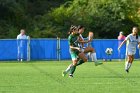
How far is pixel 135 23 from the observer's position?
47.1m

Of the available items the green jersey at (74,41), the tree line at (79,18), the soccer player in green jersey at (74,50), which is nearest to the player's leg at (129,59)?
the soccer player in green jersey at (74,50)

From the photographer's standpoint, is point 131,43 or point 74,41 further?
point 131,43

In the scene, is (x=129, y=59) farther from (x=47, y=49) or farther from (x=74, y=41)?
(x=47, y=49)

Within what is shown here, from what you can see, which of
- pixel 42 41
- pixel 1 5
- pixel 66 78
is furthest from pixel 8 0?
pixel 66 78

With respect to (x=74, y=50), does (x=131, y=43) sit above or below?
above

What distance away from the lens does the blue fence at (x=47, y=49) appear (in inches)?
1300

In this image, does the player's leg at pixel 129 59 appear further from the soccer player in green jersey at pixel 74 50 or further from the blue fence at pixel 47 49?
the blue fence at pixel 47 49

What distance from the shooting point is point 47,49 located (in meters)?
33.8

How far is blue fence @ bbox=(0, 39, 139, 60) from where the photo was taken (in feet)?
108

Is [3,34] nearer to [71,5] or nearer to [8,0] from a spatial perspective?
[8,0]

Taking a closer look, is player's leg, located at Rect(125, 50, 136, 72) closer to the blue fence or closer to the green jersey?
the green jersey

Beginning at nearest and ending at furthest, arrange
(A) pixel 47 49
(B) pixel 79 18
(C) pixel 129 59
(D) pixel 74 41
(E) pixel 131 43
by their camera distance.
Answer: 1. (D) pixel 74 41
2. (C) pixel 129 59
3. (E) pixel 131 43
4. (A) pixel 47 49
5. (B) pixel 79 18

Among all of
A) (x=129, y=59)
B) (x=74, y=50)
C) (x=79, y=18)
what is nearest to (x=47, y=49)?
(x=79, y=18)

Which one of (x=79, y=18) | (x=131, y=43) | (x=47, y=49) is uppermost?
(x=79, y=18)
